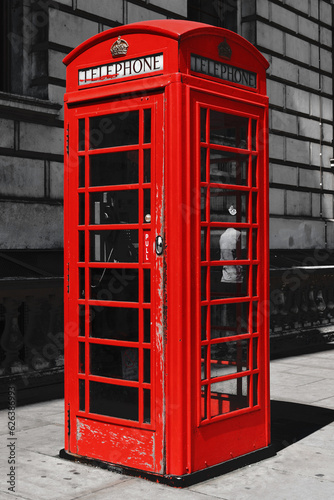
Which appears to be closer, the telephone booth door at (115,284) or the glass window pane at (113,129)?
the telephone booth door at (115,284)

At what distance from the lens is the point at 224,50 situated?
4.44m

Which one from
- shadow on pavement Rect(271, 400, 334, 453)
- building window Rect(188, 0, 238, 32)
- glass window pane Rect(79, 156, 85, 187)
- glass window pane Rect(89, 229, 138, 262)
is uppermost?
building window Rect(188, 0, 238, 32)

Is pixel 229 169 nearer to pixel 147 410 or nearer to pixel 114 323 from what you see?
pixel 114 323

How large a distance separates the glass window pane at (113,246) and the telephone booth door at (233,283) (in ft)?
1.57

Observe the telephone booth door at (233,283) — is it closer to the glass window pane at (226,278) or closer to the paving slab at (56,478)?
the glass window pane at (226,278)

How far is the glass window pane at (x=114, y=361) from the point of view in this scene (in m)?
4.43

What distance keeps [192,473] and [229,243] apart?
1.48 m

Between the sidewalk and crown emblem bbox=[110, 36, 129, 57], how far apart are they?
8.40 ft

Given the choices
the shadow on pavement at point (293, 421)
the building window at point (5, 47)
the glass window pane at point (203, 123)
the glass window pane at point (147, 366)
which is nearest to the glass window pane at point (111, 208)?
the glass window pane at point (203, 123)

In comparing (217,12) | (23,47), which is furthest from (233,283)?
(217,12)

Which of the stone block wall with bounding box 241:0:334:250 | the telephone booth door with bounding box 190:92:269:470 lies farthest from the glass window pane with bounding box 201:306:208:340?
the stone block wall with bounding box 241:0:334:250

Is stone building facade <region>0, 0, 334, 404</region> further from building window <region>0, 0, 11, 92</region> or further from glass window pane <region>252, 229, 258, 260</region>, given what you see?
glass window pane <region>252, 229, 258, 260</region>

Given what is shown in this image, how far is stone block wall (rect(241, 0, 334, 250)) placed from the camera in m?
13.1

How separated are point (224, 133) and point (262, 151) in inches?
21.2
